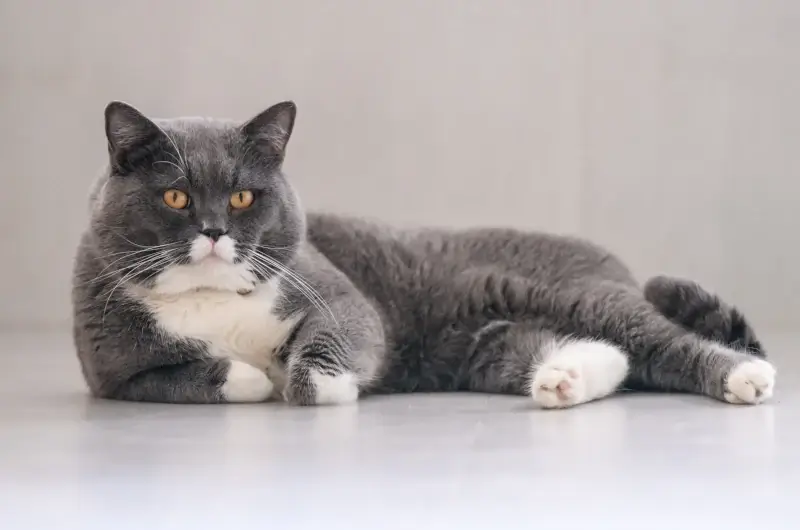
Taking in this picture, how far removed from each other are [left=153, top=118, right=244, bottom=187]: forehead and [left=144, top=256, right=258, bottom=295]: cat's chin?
17 cm

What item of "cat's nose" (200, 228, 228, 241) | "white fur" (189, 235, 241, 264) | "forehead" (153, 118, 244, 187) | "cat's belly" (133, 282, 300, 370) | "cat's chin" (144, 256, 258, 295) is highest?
"forehead" (153, 118, 244, 187)

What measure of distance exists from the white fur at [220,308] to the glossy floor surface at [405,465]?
169mm

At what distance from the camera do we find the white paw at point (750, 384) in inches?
84.3

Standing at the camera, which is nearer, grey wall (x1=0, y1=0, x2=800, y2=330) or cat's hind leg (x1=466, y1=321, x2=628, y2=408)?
cat's hind leg (x1=466, y1=321, x2=628, y2=408)

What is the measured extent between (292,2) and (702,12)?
1.73m

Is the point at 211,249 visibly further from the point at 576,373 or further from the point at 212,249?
the point at 576,373

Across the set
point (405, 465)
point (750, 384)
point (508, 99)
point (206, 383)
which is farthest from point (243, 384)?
point (508, 99)

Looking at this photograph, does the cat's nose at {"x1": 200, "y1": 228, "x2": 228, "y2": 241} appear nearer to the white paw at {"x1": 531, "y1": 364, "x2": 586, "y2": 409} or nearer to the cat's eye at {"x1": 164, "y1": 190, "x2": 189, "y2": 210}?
the cat's eye at {"x1": 164, "y1": 190, "x2": 189, "y2": 210}

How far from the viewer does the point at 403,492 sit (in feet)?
4.85

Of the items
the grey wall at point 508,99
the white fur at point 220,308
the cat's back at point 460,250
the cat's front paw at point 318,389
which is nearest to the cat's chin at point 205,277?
the white fur at point 220,308

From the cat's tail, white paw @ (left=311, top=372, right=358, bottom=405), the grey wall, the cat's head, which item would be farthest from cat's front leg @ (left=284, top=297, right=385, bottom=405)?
the grey wall

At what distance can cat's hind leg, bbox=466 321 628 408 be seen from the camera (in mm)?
2154

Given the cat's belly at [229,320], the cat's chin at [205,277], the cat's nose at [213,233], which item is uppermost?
the cat's nose at [213,233]

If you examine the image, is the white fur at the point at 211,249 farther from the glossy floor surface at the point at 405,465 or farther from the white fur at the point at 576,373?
the white fur at the point at 576,373
